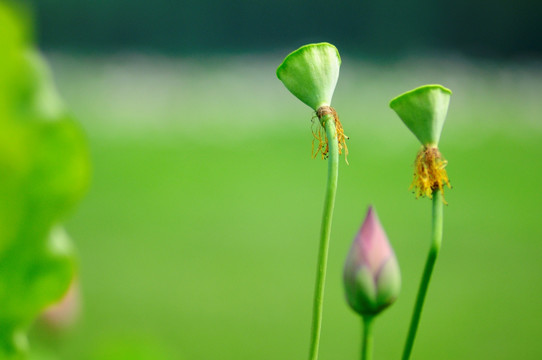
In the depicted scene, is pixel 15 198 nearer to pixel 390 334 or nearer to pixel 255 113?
pixel 390 334

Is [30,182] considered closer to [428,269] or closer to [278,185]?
[428,269]

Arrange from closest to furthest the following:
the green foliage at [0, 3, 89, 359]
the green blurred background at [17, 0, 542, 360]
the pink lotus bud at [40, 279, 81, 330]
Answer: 1. the green foliage at [0, 3, 89, 359]
2. the pink lotus bud at [40, 279, 81, 330]
3. the green blurred background at [17, 0, 542, 360]

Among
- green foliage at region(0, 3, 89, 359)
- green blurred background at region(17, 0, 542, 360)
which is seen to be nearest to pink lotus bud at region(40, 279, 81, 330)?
green blurred background at region(17, 0, 542, 360)

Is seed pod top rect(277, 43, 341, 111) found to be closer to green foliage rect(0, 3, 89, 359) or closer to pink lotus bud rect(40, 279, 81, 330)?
green foliage rect(0, 3, 89, 359)

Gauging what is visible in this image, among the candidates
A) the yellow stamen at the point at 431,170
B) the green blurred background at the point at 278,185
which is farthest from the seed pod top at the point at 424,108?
the green blurred background at the point at 278,185

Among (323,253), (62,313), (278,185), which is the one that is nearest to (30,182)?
(323,253)


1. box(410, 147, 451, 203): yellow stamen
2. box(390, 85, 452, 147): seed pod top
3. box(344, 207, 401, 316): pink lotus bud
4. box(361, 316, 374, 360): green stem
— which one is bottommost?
box(361, 316, 374, 360): green stem

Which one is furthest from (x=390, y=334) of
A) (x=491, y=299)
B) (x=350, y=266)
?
(x=350, y=266)
